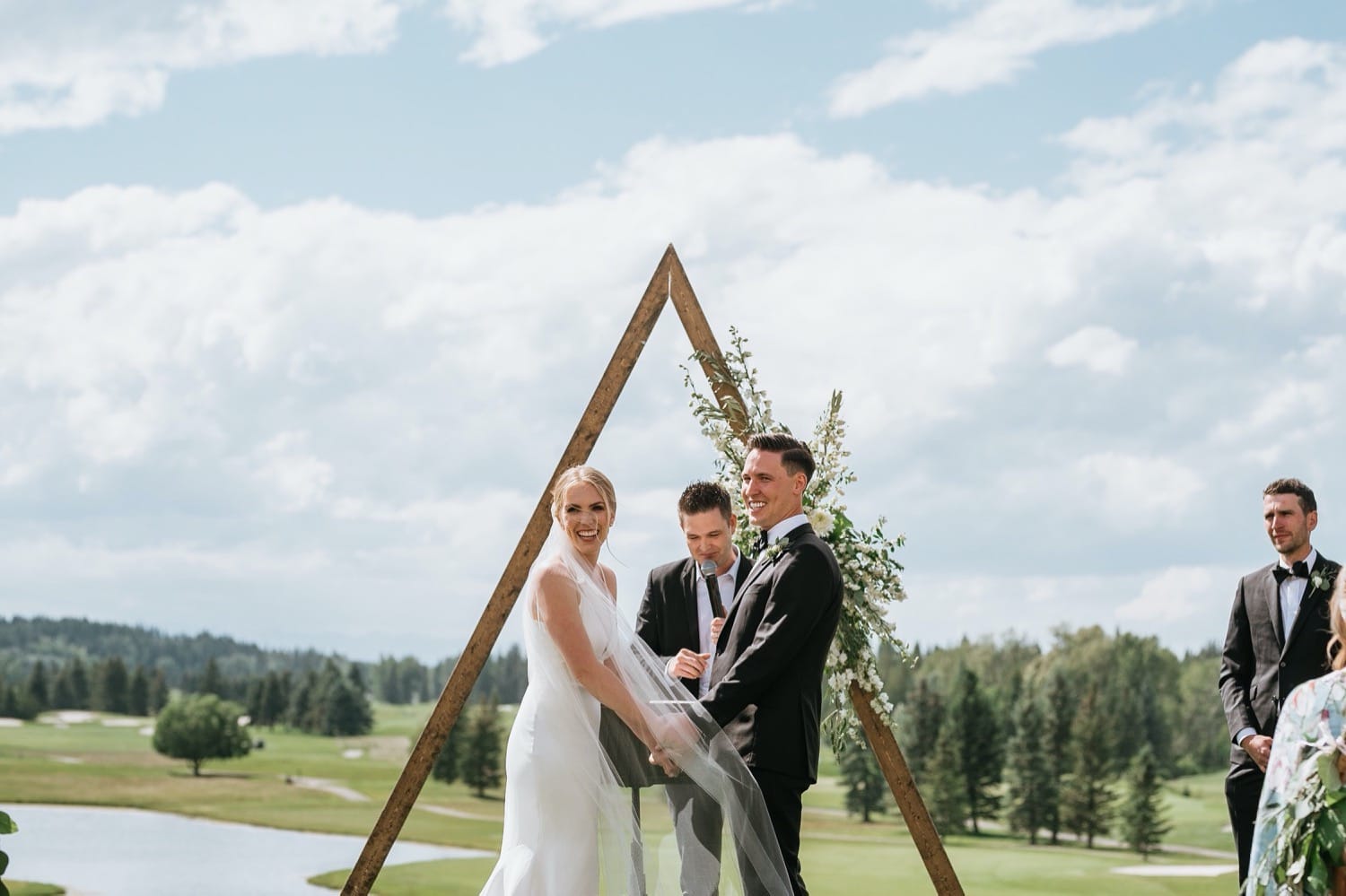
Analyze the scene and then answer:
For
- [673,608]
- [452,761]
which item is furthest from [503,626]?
[452,761]

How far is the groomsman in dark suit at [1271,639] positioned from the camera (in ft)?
20.1

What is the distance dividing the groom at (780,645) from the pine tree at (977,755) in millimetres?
20634

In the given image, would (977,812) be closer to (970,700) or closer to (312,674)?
(970,700)

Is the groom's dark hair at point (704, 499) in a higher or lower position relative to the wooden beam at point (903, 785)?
higher

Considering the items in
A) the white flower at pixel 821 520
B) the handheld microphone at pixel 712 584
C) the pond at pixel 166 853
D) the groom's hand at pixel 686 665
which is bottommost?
the pond at pixel 166 853

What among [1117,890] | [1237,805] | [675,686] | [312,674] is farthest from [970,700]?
[675,686]

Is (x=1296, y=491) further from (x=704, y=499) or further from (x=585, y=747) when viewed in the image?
(x=585, y=747)

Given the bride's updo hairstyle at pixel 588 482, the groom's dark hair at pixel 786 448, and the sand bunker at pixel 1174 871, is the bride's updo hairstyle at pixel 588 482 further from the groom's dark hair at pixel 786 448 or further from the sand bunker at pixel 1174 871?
the sand bunker at pixel 1174 871

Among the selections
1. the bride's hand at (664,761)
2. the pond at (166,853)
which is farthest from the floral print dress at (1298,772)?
the pond at (166,853)

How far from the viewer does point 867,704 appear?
20.9 ft

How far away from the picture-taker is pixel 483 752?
86.3 feet

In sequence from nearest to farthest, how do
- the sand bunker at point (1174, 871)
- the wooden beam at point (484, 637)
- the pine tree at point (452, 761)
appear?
the wooden beam at point (484, 637)
the sand bunker at point (1174, 871)
the pine tree at point (452, 761)

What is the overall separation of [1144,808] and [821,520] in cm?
1947

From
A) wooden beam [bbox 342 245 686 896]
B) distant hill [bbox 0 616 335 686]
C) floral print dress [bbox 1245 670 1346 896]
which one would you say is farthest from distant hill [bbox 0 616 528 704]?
floral print dress [bbox 1245 670 1346 896]
